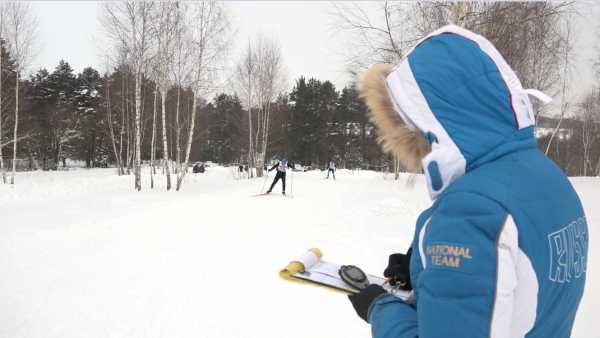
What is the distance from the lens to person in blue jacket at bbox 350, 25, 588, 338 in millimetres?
772

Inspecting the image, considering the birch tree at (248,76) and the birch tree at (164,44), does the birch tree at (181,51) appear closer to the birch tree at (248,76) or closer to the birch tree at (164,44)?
the birch tree at (164,44)

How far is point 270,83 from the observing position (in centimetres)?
2572

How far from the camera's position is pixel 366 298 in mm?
1172

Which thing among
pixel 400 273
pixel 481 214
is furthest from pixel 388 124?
pixel 400 273

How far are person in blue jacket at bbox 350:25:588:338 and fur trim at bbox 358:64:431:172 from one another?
0.09 meters

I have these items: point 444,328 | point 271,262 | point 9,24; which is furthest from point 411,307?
point 9,24

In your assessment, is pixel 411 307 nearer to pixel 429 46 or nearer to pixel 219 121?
pixel 429 46

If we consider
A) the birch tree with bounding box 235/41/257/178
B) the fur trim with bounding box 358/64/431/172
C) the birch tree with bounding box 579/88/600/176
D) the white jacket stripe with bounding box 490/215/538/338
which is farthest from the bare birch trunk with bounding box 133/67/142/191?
the birch tree with bounding box 579/88/600/176

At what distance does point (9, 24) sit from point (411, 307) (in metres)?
22.9

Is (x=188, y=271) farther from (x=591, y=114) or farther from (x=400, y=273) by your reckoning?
(x=591, y=114)

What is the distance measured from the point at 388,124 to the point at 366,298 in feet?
1.97

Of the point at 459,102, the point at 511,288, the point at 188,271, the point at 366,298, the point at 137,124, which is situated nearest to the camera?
the point at 511,288

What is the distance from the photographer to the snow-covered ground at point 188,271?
320cm

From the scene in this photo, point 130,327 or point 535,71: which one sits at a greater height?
point 535,71
